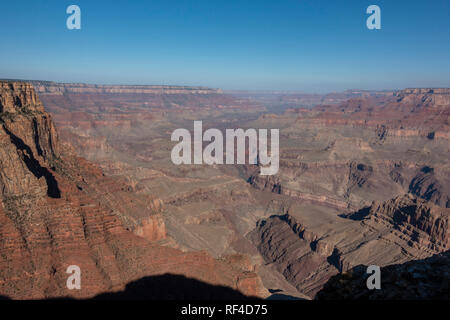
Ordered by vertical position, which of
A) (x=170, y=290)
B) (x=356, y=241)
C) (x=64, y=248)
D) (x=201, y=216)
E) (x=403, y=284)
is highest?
(x=403, y=284)

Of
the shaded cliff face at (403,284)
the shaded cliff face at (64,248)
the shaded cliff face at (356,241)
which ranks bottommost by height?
the shaded cliff face at (356,241)

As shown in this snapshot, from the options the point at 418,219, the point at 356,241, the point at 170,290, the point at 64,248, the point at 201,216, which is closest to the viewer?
the point at 64,248

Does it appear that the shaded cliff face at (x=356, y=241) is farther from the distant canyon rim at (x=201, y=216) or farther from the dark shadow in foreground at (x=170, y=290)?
the dark shadow in foreground at (x=170, y=290)

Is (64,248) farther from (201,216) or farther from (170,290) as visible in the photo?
(201,216)

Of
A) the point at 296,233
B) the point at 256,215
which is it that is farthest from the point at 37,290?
the point at 256,215

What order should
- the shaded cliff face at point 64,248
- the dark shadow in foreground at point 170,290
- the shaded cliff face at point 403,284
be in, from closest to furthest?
the shaded cliff face at point 403,284, the shaded cliff face at point 64,248, the dark shadow in foreground at point 170,290

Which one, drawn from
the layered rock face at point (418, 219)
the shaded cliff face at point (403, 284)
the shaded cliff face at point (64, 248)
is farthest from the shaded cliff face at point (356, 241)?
the shaded cliff face at point (403, 284)

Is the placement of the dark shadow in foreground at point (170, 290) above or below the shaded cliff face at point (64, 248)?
below

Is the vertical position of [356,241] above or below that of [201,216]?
below

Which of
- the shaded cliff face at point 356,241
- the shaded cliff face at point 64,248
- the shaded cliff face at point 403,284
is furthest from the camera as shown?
the shaded cliff face at point 356,241

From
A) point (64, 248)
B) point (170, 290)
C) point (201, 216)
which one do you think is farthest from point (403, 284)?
point (201, 216)
